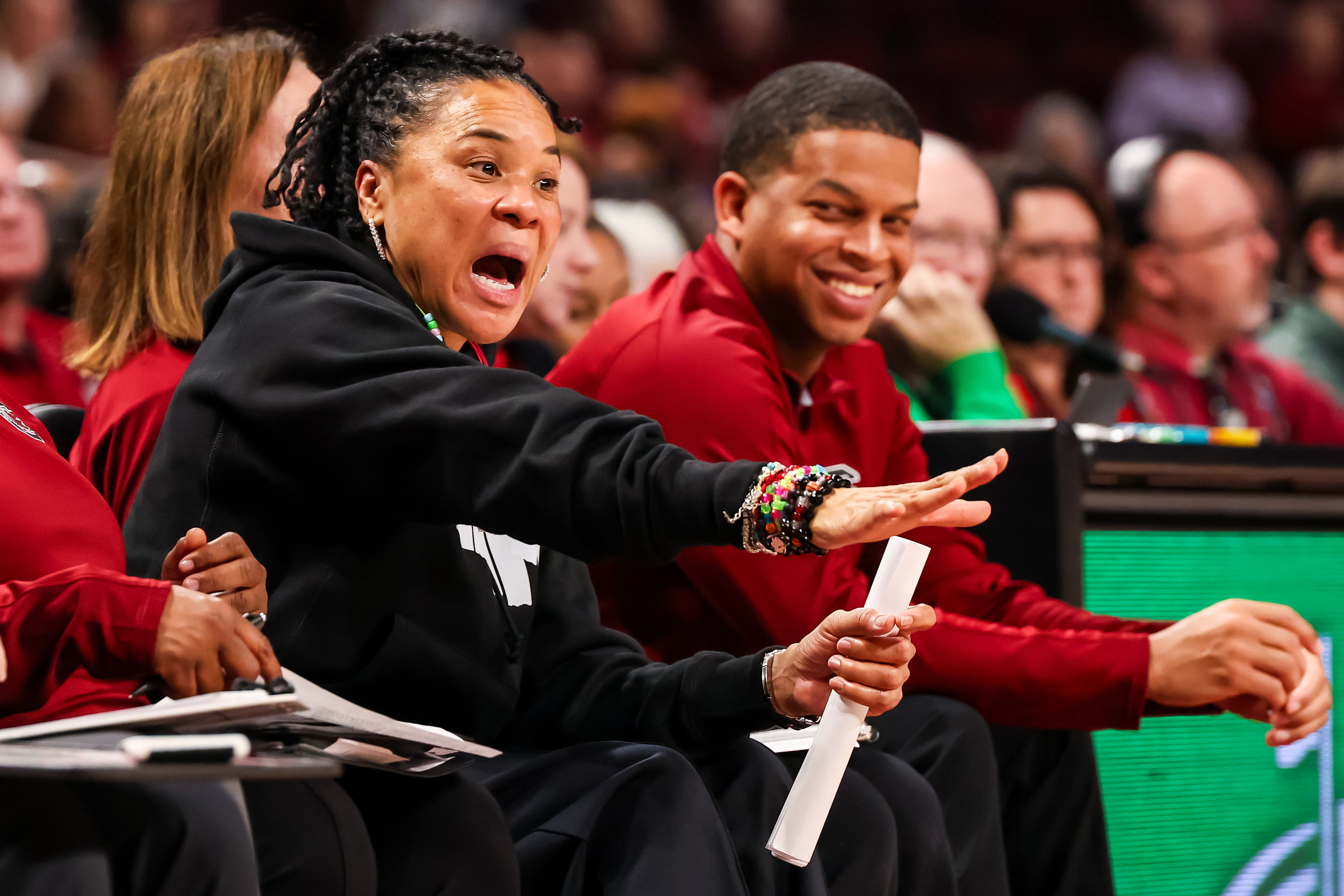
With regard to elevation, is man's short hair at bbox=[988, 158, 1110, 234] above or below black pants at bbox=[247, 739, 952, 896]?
above

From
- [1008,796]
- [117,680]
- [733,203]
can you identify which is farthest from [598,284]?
[117,680]

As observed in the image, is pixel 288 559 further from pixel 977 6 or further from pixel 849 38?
pixel 977 6

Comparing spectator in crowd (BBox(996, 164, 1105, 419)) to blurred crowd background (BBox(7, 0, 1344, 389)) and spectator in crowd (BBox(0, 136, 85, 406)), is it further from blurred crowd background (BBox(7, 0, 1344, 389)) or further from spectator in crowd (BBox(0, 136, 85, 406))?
spectator in crowd (BBox(0, 136, 85, 406))

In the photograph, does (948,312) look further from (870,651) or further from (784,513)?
(784,513)

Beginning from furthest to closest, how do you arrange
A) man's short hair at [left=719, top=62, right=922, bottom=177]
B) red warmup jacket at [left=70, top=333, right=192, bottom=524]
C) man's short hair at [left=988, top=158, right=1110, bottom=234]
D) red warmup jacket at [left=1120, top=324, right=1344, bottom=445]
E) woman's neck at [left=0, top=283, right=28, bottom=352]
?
1. man's short hair at [left=988, top=158, right=1110, bottom=234]
2. red warmup jacket at [left=1120, top=324, right=1344, bottom=445]
3. woman's neck at [left=0, top=283, right=28, bottom=352]
4. man's short hair at [left=719, top=62, right=922, bottom=177]
5. red warmup jacket at [left=70, top=333, right=192, bottom=524]

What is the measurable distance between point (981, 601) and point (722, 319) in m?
0.52

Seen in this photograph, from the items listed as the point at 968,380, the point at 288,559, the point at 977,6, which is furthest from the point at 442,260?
the point at 977,6

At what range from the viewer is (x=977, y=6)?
28.1 ft

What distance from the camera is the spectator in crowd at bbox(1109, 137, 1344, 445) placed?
3639mm

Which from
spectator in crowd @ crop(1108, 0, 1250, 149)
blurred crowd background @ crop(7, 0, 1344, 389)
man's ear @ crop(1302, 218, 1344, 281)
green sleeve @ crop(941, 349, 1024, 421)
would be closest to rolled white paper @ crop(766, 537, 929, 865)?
green sleeve @ crop(941, 349, 1024, 421)

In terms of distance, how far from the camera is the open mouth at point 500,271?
158cm

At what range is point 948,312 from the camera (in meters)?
2.89

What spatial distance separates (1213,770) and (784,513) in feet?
4.43

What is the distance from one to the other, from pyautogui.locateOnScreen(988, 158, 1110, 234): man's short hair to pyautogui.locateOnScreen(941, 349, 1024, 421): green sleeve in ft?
2.62
